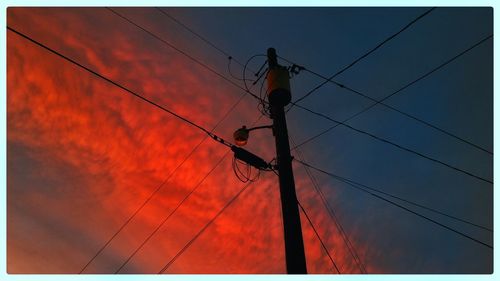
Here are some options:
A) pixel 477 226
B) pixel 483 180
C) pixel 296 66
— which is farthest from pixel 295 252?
pixel 477 226

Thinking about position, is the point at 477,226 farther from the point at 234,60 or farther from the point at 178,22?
the point at 178,22

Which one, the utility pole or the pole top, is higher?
the pole top

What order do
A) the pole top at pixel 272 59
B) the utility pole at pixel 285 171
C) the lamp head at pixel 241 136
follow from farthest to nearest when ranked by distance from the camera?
the pole top at pixel 272 59 < the lamp head at pixel 241 136 < the utility pole at pixel 285 171

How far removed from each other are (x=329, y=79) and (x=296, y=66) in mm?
1032

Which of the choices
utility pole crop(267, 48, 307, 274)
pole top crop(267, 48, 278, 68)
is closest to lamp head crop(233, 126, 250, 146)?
utility pole crop(267, 48, 307, 274)

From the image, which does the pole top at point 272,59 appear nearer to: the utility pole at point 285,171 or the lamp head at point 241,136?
the utility pole at point 285,171

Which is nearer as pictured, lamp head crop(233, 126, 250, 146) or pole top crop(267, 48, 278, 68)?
lamp head crop(233, 126, 250, 146)

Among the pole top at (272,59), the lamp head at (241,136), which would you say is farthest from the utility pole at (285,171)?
the lamp head at (241,136)

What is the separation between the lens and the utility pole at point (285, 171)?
16.1ft

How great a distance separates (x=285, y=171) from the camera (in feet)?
18.7

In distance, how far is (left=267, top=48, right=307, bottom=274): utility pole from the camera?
16.1 ft

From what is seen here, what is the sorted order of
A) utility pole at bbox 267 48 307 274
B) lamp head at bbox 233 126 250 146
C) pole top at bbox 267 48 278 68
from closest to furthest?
utility pole at bbox 267 48 307 274, lamp head at bbox 233 126 250 146, pole top at bbox 267 48 278 68

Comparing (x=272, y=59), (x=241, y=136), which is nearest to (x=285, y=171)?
(x=241, y=136)

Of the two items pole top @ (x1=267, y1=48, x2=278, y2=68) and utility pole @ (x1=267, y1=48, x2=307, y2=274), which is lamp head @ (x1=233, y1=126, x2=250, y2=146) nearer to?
utility pole @ (x1=267, y1=48, x2=307, y2=274)
